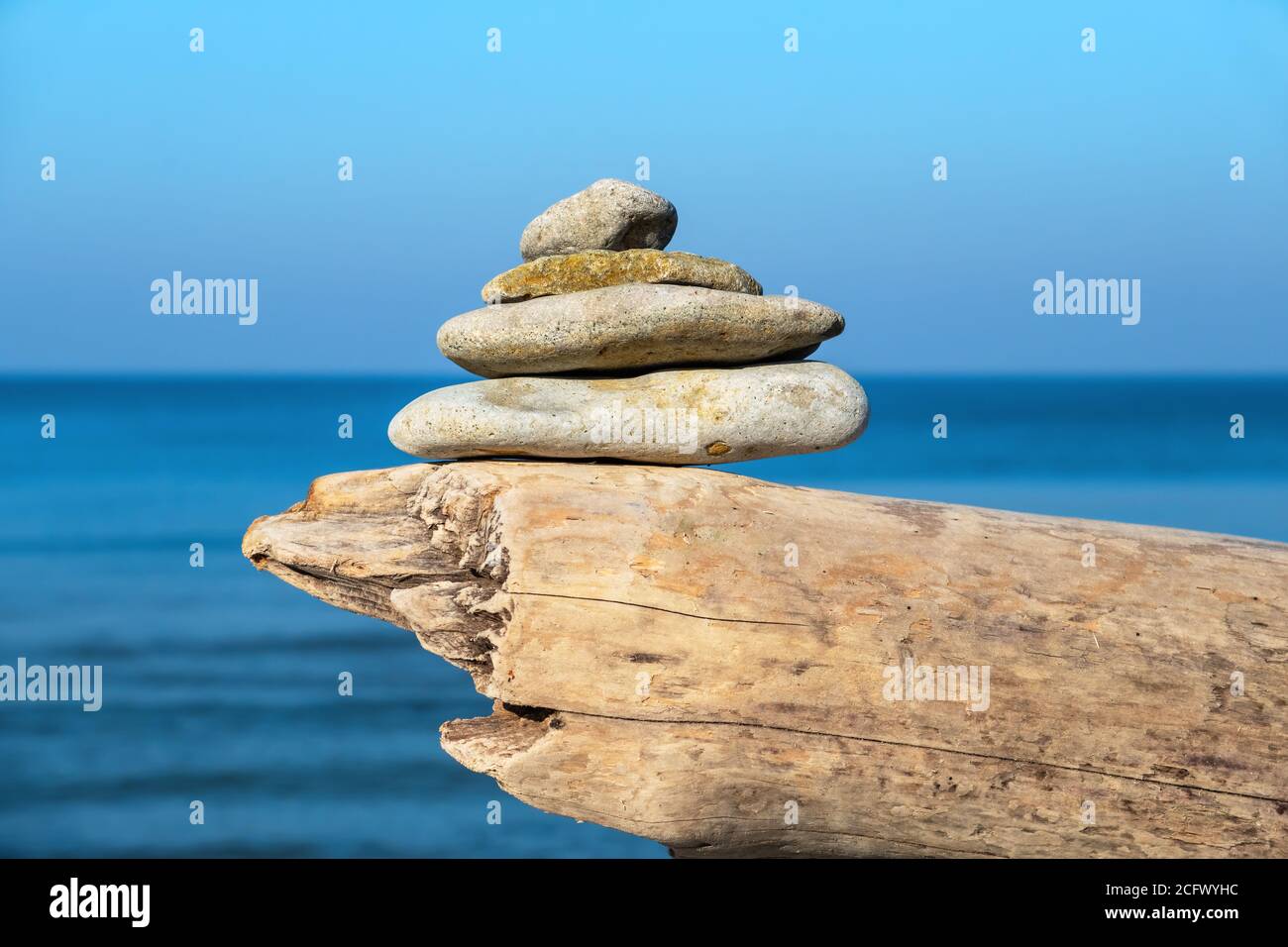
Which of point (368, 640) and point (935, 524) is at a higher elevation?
point (935, 524)

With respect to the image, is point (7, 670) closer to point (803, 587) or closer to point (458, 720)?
point (458, 720)

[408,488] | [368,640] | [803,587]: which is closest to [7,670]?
[368,640]

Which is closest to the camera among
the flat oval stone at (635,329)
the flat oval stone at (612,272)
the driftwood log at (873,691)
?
the driftwood log at (873,691)

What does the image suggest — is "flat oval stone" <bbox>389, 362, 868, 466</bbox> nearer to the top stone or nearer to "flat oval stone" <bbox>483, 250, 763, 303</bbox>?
"flat oval stone" <bbox>483, 250, 763, 303</bbox>

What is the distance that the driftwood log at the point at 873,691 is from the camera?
5281 millimetres

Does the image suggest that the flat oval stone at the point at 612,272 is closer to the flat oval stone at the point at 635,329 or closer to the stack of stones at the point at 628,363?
the stack of stones at the point at 628,363

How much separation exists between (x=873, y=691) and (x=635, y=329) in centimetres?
228

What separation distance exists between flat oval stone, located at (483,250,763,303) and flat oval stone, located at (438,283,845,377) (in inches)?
5.6

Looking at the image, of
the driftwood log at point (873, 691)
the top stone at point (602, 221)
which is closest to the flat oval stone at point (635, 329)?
the top stone at point (602, 221)

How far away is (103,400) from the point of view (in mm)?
52188

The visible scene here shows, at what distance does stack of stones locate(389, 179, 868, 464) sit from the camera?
20.5 ft

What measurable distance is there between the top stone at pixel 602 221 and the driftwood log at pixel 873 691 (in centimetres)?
189
